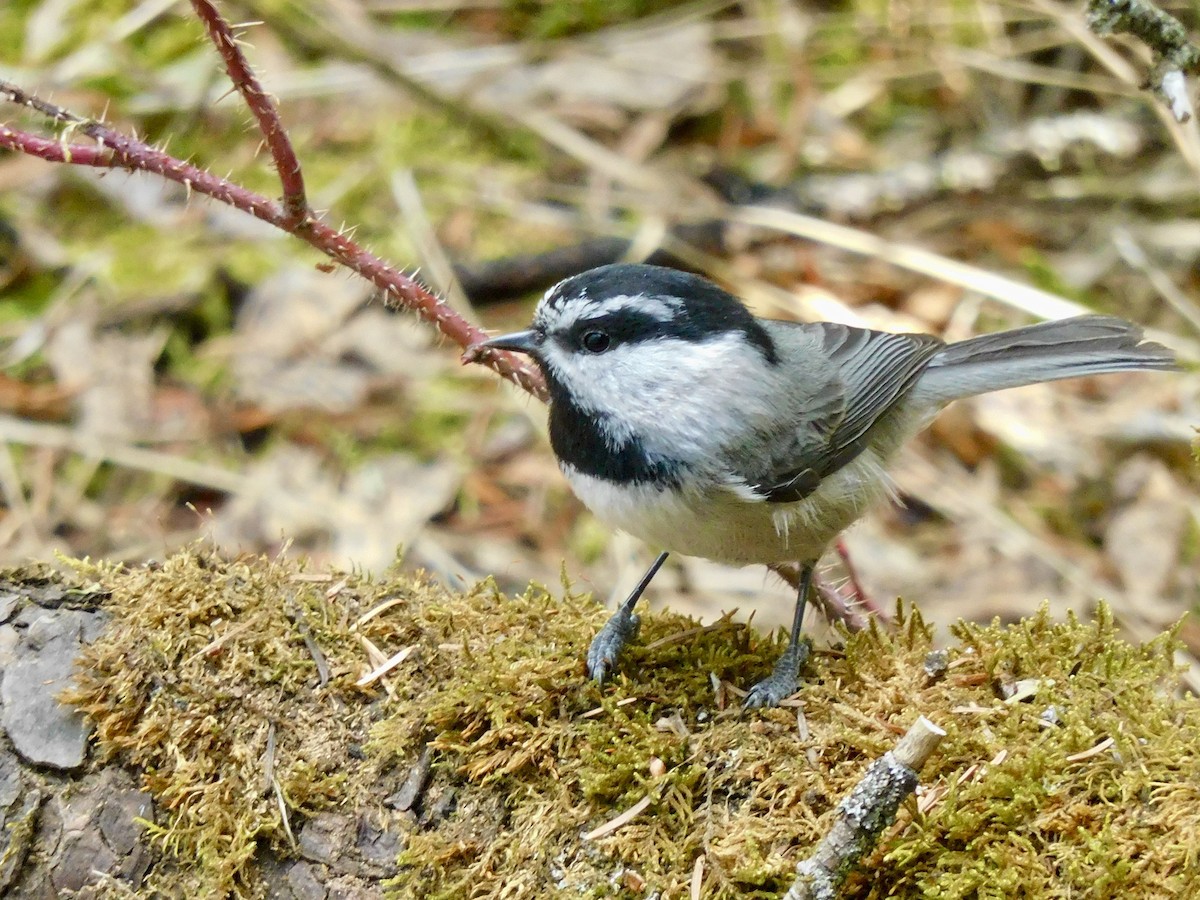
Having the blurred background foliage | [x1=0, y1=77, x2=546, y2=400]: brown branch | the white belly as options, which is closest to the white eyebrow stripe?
[x1=0, y1=77, x2=546, y2=400]: brown branch

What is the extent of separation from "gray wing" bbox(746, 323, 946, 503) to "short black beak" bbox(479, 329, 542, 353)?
551 millimetres

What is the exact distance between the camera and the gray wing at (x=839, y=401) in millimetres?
2396

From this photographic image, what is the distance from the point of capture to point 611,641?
6.89 ft

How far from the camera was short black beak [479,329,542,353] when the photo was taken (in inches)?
91.3

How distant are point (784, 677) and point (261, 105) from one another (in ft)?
4.57

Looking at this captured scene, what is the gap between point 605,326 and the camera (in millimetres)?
2328

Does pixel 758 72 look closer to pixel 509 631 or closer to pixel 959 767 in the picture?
pixel 509 631

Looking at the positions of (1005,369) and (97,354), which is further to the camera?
(97,354)


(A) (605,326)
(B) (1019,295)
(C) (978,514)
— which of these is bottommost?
(C) (978,514)

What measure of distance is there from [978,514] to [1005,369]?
1376 millimetres

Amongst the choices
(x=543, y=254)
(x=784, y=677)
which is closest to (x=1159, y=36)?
(x=784, y=677)

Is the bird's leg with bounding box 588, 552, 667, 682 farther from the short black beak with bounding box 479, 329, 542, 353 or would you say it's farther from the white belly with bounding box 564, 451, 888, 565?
the short black beak with bounding box 479, 329, 542, 353

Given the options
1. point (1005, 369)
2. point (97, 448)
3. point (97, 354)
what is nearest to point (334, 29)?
point (97, 354)

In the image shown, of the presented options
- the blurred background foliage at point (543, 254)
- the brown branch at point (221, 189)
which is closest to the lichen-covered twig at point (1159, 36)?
the brown branch at point (221, 189)
